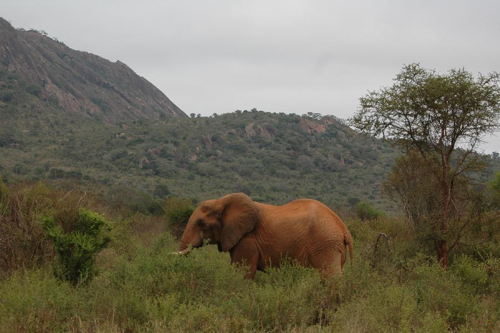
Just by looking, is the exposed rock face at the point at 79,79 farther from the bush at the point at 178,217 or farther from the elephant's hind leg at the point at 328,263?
the elephant's hind leg at the point at 328,263

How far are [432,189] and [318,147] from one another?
67961 mm

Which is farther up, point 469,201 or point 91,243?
point 469,201

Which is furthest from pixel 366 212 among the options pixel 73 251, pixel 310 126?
pixel 310 126

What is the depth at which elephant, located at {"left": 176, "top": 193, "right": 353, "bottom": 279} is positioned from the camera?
31.2 ft

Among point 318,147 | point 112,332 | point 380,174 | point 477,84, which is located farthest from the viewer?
point 318,147

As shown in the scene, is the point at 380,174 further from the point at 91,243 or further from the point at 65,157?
the point at 91,243

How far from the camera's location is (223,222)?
32.4 ft


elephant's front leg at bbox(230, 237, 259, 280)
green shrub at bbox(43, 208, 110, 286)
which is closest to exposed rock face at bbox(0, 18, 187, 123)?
green shrub at bbox(43, 208, 110, 286)

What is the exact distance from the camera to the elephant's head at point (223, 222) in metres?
9.73

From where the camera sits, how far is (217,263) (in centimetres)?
845

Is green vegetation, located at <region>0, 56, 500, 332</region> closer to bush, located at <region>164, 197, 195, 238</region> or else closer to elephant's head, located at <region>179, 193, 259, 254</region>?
bush, located at <region>164, 197, 195, 238</region>

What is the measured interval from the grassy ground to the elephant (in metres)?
0.36

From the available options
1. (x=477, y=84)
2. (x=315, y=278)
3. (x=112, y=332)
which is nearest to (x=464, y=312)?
(x=315, y=278)

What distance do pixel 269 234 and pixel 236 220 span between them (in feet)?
2.29
